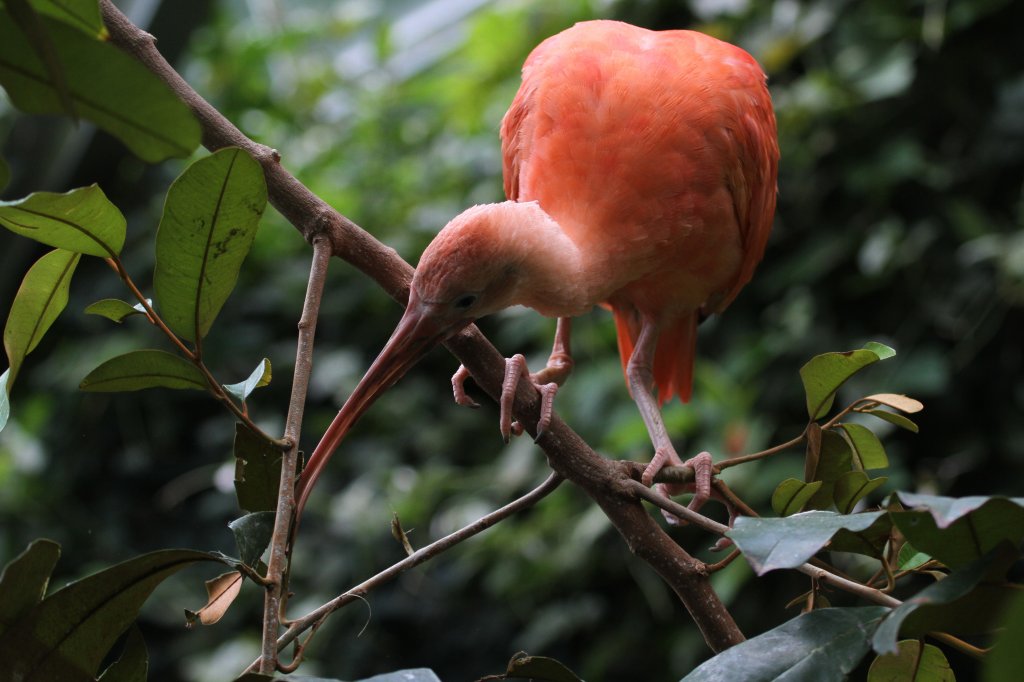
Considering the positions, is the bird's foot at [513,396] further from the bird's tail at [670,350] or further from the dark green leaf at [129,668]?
the bird's tail at [670,350]

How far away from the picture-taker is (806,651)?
0.72m

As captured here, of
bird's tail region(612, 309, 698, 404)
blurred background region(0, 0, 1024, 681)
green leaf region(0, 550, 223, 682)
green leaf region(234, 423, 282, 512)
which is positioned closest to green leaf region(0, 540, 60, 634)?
green leaf region(0, 550, 223, 682)

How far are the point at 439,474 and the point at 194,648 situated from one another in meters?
1.07

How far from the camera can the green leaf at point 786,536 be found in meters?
0.65

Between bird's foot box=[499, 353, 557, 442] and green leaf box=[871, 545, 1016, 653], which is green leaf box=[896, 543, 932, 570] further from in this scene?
bird's foot box=[499, 353, 557, 442]

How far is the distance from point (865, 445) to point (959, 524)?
0.41 meters

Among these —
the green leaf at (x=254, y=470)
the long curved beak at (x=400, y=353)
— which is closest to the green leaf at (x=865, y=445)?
the long curved beak at (x=400, y=353)

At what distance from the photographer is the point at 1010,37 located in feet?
8.52

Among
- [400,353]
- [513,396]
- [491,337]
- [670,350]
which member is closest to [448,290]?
[400,353]

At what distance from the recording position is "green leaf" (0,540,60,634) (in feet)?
2.10

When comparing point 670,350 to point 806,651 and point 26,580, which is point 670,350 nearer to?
point 806,651

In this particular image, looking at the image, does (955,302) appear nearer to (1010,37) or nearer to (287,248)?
(1010,37)

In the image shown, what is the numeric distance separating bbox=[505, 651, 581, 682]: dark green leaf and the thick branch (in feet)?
0.82

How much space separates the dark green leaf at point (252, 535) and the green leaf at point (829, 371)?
525 mm
